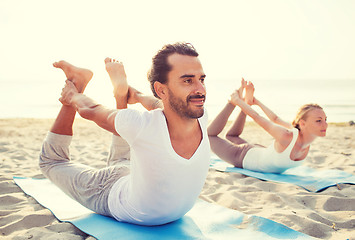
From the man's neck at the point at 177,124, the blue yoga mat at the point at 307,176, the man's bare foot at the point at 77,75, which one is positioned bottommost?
the blue yoga mat at the point at 307,176

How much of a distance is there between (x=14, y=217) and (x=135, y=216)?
1.20 m

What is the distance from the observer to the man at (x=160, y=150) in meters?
2.16

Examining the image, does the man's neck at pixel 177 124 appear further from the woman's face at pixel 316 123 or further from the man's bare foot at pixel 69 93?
the woman's face at pixel 316 123

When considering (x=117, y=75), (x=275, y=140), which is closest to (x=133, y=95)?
(x=117, y=75)

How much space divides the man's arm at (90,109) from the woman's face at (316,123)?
9.30ft

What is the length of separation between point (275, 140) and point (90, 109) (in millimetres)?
2876

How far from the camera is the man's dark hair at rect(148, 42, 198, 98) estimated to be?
2.29 meters

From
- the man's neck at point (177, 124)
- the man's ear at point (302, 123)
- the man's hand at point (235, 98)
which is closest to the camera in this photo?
the man's neck at point (177, 124)

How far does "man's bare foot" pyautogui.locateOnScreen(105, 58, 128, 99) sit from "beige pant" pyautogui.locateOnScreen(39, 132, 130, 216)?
0.50 m

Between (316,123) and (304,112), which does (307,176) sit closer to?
(316,123)

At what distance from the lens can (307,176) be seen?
453 cm

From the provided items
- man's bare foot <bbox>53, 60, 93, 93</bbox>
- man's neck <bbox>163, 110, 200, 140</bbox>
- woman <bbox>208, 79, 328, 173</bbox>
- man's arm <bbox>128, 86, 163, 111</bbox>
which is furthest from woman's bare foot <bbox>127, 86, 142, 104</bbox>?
woman <bbox>208, 79, 328, 173</bbox>

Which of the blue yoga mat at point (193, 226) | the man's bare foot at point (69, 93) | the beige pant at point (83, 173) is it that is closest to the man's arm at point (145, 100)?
the beige pant at point (83, 173)

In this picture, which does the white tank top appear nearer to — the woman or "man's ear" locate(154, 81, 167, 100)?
the woman
